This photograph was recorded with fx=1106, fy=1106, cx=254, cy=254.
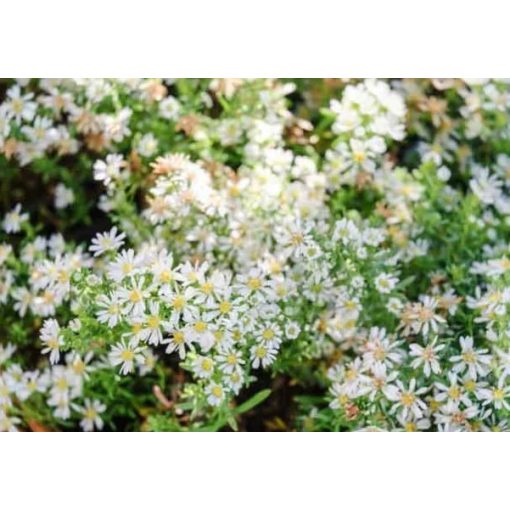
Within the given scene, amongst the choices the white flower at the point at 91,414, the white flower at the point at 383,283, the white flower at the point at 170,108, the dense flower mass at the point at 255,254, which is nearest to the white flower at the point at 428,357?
the dense flower mass at the point at 255,254

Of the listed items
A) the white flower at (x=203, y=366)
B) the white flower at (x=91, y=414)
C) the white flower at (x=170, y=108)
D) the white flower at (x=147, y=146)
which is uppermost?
the white flower at (x=170, y=108)

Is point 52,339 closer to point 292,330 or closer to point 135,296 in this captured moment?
point 135,296

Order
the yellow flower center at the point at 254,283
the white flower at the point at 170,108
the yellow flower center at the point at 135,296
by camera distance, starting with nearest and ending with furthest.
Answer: the yellow flower center at the point at 135,296 < the yellow flower center at the point at 254,283 < the white flower at the point at 170,108

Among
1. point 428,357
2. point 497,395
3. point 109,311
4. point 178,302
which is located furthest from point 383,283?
point 109,311

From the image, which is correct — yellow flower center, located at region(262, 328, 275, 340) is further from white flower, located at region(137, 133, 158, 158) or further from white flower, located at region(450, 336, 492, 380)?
white flower, located at region(137, 133, 158, 158)

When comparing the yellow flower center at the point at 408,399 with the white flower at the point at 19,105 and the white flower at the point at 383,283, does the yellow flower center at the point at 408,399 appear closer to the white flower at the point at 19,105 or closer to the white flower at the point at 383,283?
the white flower at the point at 383,283

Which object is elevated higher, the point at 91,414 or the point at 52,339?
the point at 52,339
